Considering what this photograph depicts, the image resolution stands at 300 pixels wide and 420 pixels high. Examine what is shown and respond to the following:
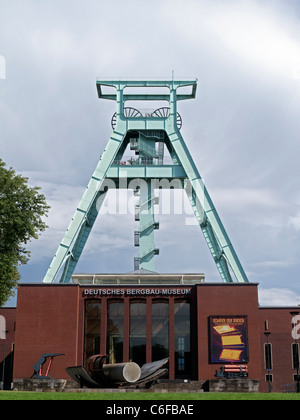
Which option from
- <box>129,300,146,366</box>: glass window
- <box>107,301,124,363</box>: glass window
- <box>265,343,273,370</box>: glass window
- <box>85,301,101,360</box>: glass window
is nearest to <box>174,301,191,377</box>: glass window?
<box>129,300,146,366</box>: glass window

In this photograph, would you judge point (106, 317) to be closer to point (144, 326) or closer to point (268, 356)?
point (144, 326)

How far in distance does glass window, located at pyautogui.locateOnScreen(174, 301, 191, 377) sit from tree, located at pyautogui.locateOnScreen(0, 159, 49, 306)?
1374 cm

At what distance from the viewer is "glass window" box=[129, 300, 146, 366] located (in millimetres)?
47281

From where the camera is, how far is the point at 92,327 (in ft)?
158

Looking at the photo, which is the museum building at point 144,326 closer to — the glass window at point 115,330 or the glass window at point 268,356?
the glass window at point 115,330

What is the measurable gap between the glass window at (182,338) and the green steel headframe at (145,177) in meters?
9.18

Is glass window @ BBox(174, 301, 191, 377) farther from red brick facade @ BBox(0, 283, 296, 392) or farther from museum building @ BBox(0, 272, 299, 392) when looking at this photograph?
red brick facade @ BBox(0, 283, 296, 392)

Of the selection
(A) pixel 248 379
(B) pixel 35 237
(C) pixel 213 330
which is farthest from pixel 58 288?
(A) pixel 248 379

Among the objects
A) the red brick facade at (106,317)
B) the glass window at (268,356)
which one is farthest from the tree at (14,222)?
the glass window at (268,356)

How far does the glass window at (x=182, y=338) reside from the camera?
4712 centimetres

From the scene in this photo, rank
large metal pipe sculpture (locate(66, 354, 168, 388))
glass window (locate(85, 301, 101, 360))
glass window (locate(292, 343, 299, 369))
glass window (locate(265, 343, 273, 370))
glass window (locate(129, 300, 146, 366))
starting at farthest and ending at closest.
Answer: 1. glass window (locate(292, 343, 299, 369))
2. glass window (locate(265, 343, 273, 370))
3. glass window (locate(85, 301, 101, 360))
4. glass window (locate(129, 300, 146, 366))
5. large metal pipe sculpture (locate(66, 354, 168, 388))

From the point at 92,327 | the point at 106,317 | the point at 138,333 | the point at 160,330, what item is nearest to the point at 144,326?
the point at 138,333

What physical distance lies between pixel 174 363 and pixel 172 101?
2820cm

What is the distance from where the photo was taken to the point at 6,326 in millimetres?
53594
